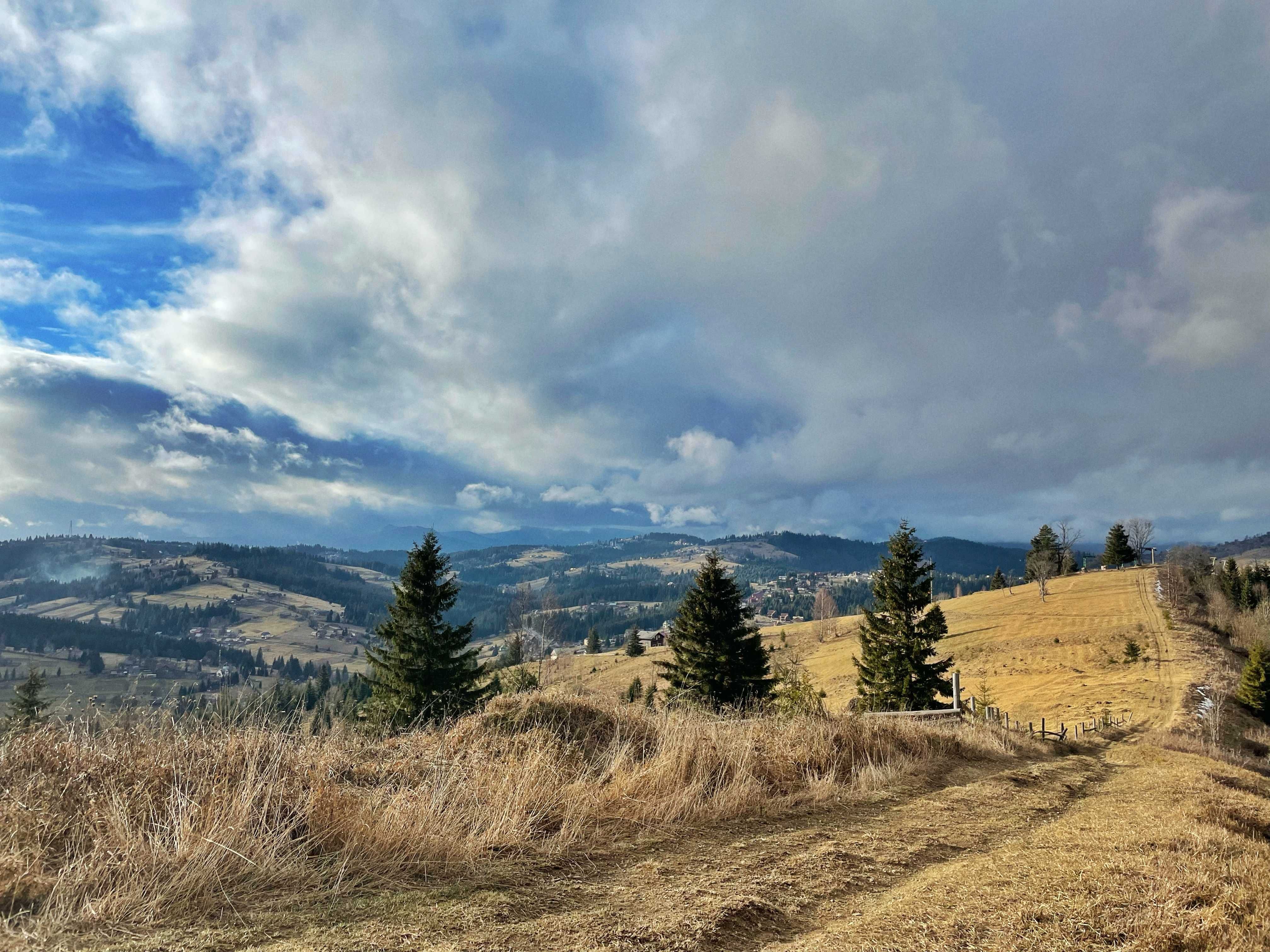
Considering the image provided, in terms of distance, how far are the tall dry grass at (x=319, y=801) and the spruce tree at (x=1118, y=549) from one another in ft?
446

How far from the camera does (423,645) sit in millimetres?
30797

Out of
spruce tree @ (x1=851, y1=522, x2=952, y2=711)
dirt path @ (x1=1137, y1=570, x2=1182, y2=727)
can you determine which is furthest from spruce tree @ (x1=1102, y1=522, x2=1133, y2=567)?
spruce tree @ (x1=851, y1=522, x2=952, y2=711)

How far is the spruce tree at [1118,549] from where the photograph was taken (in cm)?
11275

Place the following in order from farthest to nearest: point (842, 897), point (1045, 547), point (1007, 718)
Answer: point (1045, 547), point (1007, 718), point (842, 897)

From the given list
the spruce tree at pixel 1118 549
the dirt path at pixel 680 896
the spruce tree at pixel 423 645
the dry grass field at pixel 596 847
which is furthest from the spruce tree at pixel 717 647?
the spruce tree at pixel 1118 549

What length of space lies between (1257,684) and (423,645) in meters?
58.4

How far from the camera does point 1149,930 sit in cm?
339

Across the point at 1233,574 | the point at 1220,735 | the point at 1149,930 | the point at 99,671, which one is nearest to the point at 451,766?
the point at 1149,930

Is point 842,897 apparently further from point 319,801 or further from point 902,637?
point 902,637

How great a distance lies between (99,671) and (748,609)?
7092 inches

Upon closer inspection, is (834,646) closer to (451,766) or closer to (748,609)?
(748,609)

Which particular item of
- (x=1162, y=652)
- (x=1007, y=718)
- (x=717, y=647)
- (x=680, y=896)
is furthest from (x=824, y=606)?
(x=680, y=896)

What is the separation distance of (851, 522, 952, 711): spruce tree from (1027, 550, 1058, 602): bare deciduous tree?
6246cm

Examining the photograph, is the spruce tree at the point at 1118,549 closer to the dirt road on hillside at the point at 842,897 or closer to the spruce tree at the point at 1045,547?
the spruce tree at the point at 1045,547
